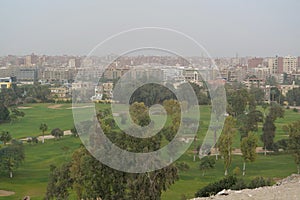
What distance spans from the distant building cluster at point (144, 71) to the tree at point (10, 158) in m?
3.79

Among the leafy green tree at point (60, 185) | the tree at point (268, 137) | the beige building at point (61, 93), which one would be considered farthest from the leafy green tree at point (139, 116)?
the beige building at point (61, 93)

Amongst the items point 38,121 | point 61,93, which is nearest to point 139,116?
point 38,121

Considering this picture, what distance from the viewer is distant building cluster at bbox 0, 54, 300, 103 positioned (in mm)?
19859

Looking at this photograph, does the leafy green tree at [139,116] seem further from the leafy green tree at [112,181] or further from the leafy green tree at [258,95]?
the leafy green tree at [258,95]

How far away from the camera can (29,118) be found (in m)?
27.4

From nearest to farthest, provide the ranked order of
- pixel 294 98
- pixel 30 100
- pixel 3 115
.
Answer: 1. pixel 3 115
2. pixel 294 98
3. pixel 30 100

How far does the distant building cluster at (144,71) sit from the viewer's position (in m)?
19.9

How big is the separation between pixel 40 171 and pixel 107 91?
15862 millimetres

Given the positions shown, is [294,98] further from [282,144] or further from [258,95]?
[282,144]

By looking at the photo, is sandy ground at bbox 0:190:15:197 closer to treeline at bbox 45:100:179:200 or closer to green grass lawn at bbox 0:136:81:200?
green grass lawn at bbox 0:136:81:200

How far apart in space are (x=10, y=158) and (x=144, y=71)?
27.9 feet

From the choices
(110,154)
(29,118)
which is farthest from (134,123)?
(29,118)

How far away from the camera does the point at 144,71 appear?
20.5m

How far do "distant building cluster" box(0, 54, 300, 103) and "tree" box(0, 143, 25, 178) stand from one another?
379 centimetres
